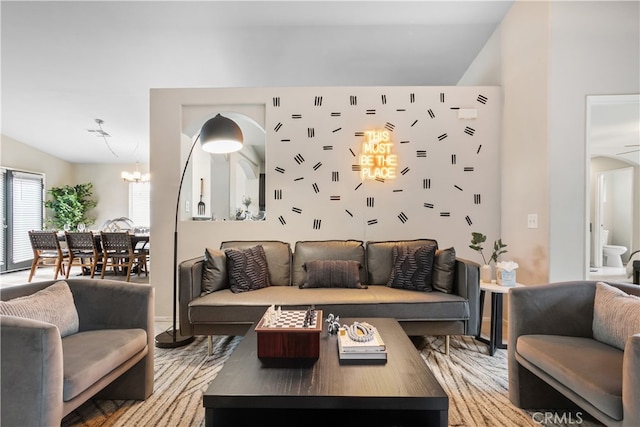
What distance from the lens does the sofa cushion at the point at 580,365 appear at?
1309 millimetres

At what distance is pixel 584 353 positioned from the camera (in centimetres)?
159

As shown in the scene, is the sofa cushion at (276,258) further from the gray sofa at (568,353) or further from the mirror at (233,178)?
the gray sofa at (568,353)

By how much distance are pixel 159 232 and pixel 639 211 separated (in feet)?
21.9

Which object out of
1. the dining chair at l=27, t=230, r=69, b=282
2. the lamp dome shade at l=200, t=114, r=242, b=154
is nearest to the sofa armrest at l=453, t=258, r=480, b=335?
the lamp dome shade at l=200, t=114, r=242, b=154

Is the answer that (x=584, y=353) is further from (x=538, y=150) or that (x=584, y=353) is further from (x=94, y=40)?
(x=94, y=40)

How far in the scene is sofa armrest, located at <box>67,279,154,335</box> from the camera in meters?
1.95

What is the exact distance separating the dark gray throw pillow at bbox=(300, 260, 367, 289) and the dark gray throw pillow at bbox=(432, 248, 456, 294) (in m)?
0.61

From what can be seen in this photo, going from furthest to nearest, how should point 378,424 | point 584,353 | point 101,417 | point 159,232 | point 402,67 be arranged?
point 402,67 → point 159,232 → point 101,417 → point 584,353 → point 378,424

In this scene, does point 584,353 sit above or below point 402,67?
below

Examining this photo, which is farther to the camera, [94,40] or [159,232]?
[94,40]

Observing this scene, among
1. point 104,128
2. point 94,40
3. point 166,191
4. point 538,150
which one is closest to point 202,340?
point 166,191

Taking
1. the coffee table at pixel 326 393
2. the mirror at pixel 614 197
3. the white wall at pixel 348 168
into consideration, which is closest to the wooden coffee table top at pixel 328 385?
the coffee table at pixel 326 393

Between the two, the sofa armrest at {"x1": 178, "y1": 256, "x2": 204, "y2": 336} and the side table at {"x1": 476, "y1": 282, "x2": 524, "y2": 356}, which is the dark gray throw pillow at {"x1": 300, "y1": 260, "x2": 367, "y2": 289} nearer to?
→ the sofa armrest at {"x1": 178, "y1": 256, "x2": 204, "y2": 336}

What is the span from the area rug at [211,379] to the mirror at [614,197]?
9.64 feet
